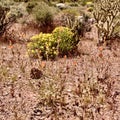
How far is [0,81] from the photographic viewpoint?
5.96 m

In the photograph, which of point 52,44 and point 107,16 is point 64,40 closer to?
point 52,44

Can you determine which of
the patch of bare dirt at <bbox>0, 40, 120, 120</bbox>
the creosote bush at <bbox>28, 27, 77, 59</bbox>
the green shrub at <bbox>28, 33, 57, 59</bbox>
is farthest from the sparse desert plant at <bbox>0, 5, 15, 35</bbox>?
the patch of bare dirt at <bbox>0, 40, 120, 120</bbox>

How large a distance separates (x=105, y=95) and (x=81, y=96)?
398mm

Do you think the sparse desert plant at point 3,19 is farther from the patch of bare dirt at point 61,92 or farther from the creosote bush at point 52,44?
the patch of bare dirt at point 61,92

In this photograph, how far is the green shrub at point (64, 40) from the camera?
→ 27.0 feet

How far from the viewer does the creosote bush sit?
308 inches

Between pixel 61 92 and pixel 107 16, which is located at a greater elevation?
pixel 107 16

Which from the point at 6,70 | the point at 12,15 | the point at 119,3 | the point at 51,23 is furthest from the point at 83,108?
the point at 51,23

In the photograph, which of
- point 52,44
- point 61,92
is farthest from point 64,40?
point 61,92

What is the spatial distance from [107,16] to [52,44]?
3139 mm

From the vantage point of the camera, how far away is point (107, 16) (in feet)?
34.4

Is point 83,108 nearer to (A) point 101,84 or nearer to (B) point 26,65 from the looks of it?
(A) point 101,84

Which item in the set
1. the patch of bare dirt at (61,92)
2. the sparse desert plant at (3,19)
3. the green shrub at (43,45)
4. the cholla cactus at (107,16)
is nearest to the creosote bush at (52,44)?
the green shrub at (43,45)

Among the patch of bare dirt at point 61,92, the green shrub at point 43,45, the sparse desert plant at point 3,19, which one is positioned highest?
the sparse desert plant at point 3,19
